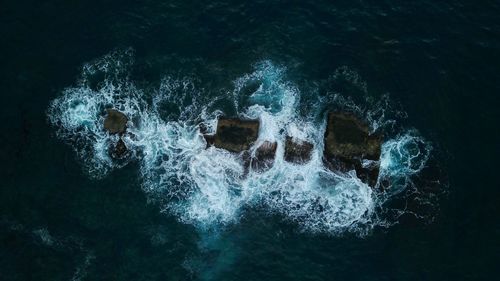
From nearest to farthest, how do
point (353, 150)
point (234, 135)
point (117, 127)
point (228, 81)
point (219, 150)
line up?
1. point (353, 150)
2. point (234, 135)
3. point (219, 150)
4. point (117, 127)
5. point (228, 81)

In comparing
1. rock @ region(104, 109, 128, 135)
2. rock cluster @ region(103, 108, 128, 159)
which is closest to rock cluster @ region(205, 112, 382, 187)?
rock cluster @ region(103, 108, 128, 159)

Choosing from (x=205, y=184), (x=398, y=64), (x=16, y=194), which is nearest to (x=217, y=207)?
(x=205, y=184)

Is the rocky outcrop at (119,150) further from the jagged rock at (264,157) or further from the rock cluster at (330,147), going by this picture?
the jagged rock at (264,157)

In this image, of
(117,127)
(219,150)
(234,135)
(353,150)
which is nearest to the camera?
(353,150)

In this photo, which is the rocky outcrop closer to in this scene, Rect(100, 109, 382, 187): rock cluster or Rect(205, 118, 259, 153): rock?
Rect(100, 109, 382, 187): rock cluster

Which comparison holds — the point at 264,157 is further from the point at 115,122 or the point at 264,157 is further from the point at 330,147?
the point at 115,122

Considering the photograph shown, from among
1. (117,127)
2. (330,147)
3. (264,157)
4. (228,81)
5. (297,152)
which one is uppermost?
(228,81)

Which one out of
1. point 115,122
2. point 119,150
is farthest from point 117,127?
point 119,150

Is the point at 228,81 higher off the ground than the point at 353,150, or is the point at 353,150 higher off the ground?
the point at 228,81
